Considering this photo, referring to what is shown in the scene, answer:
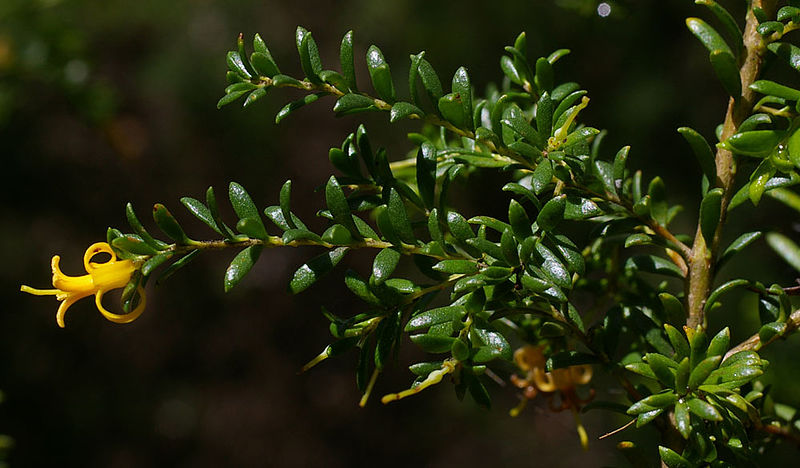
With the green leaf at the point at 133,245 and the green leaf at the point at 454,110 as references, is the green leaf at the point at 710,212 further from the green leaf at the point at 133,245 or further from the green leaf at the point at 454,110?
the green leaf at the point at 133,245

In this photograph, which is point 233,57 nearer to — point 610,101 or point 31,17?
point 31,17

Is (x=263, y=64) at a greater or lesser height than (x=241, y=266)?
greater

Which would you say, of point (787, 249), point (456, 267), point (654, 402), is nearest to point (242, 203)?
point (456, 267)

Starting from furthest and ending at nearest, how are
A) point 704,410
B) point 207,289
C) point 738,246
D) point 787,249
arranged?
point 207,289 → point 787,249 → point 738,246 → point 704,410

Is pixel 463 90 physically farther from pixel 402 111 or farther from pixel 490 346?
pixel 490 346

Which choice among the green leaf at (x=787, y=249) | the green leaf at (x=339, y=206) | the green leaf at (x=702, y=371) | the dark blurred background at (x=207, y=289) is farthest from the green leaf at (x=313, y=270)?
the dark blurred background at (x=207, y=289)

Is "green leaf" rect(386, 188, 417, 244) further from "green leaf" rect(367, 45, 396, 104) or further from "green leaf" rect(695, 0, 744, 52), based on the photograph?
"green leaf" rect(695, 0, 744, 52)

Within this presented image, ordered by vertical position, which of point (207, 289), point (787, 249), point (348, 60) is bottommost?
point (207, 289)
